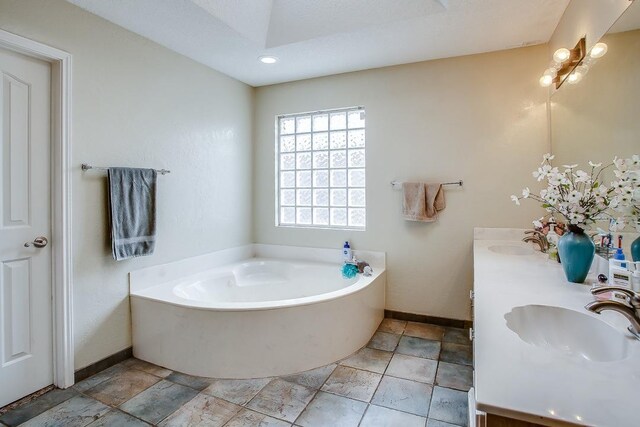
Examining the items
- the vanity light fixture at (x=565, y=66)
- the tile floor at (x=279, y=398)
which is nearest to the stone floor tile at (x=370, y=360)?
the tile floor at (x=279, y=398)

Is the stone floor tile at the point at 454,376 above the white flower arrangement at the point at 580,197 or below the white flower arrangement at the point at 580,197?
below

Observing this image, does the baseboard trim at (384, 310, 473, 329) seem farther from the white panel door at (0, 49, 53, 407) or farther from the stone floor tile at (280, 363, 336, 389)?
the white panel door at (0, 49, 53, 407)

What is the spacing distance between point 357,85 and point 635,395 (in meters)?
3.04

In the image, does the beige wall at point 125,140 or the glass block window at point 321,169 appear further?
the glass block window at point 321,169

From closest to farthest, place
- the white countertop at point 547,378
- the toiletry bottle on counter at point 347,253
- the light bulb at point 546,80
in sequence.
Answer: the white countertop at point 547,378 < the light bulb at point 546,80 < the toiletry bottle on counter at point 347,253

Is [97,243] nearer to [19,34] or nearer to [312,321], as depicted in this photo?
[19,34]

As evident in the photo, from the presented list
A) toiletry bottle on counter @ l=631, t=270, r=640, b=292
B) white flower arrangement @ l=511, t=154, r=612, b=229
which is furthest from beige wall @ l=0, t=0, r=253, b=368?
toiletry bottle on counter @ l=631, t=270, r=640, b=292

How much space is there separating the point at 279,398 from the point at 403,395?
0.74 metres

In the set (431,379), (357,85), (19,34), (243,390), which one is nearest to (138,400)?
(243,390)

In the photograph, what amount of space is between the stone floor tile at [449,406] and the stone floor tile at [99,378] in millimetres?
2042

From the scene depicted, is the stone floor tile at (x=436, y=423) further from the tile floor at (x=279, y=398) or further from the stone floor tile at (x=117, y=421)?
the stone floor tile at (x=117, y=421)

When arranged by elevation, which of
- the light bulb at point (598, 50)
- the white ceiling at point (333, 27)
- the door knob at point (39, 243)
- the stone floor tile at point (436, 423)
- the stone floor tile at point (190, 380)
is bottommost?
the stone floor tile at point (436, 423)

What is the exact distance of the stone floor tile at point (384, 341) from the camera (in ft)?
8.59

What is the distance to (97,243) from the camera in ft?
7.37
